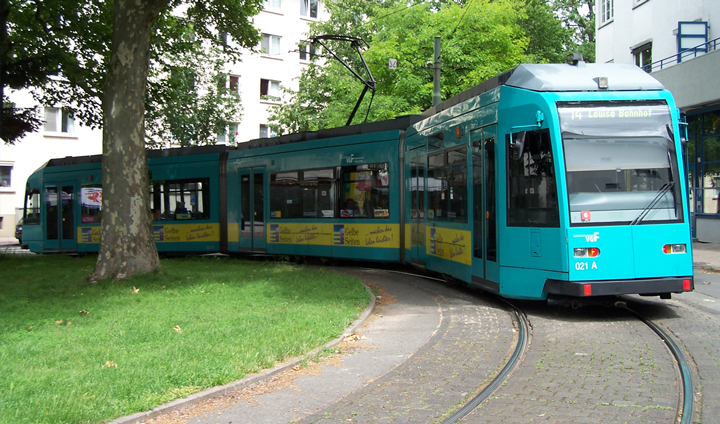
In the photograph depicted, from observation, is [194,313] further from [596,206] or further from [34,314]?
[596,206]

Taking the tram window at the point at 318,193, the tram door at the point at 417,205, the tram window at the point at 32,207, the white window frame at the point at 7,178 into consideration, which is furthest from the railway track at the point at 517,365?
the white window frame at the point at 7,178

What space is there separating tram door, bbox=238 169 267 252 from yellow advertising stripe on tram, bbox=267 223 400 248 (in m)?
0.41

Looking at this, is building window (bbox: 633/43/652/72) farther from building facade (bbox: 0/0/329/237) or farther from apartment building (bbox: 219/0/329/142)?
apartment building (bbox: 219/0/329/142)

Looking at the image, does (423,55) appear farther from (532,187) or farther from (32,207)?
(532,187)

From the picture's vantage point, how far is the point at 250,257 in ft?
65.8

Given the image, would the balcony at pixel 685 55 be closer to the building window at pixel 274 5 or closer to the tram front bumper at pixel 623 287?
the tram front bumper at pixel 623 287

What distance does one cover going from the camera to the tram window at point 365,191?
1475cm

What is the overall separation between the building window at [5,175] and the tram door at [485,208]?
34.3m

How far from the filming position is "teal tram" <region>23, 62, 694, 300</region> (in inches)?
321

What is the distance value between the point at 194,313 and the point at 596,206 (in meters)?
5.40

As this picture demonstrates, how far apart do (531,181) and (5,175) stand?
35.9 metres

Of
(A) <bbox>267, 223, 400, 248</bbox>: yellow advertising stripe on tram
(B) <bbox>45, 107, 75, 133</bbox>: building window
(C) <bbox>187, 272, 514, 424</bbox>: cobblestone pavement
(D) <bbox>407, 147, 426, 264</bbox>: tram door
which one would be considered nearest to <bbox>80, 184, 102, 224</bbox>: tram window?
(A) <bbox>267, 223, 400, 248</bbox>: yellow advertising stripe on tram

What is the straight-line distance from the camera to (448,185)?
11.2 metres

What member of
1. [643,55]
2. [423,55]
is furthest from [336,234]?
[643,55]
